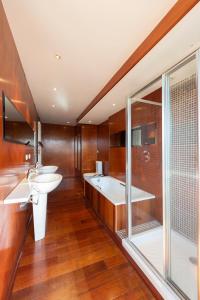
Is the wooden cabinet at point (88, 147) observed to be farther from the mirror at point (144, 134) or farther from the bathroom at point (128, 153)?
the mirror at point (144, 134)

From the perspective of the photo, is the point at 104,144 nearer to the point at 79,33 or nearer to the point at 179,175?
the point at 179,175

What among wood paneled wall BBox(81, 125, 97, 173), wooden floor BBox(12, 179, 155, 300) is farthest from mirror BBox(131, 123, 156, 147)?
wood paneled wall BBox(81, 125, 97, 173)

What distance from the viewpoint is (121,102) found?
3027mm

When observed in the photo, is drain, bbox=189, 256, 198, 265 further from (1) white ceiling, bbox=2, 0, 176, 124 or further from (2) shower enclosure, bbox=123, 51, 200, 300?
(1) white ceiling, bbox=2, 0, 176, 124

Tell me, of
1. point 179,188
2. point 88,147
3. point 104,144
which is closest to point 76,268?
point 179,188

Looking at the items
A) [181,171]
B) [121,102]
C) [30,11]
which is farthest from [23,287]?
[121,102]

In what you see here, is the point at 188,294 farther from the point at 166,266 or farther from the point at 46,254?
the point at 46,254

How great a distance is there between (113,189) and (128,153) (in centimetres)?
174

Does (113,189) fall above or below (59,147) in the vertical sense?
below

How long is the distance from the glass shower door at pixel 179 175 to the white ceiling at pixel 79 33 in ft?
1.85

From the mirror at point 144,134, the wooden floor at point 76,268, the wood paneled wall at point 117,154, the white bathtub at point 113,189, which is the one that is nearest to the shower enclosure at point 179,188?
the wooden floor at point 76,268

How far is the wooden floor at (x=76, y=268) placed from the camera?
140cm

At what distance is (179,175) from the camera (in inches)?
58.4

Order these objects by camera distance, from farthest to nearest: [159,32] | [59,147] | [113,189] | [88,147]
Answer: [59,147] < [88,147] < [113,189] < [159,32]
